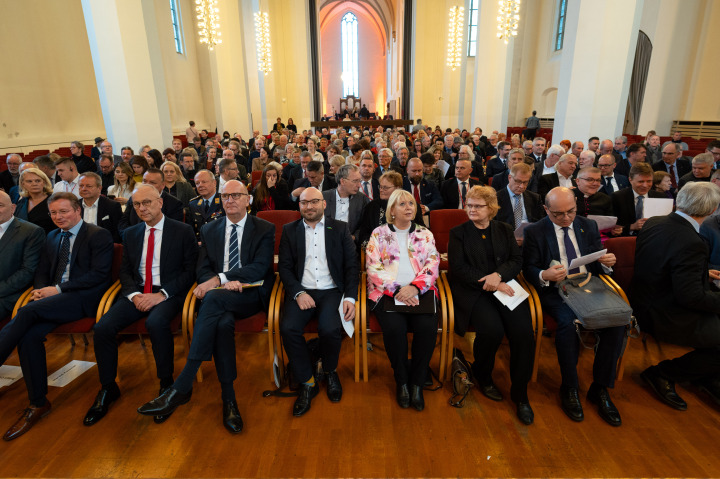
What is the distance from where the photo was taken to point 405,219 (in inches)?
100

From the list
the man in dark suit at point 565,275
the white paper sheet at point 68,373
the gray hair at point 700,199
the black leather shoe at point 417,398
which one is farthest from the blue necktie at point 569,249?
the white paper sheet at point 68,373

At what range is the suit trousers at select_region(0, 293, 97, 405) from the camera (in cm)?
228

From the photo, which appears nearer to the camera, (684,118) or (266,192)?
(266,192)

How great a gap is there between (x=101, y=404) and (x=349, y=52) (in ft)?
129

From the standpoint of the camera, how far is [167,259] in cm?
262

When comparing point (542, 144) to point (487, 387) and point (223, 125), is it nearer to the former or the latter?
point (487, 387)

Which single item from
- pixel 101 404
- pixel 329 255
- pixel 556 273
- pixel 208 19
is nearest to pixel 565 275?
pixel 556 273

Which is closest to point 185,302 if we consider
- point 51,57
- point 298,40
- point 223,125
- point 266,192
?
point 266,192

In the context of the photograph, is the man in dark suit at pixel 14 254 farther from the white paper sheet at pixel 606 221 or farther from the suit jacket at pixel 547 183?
the suit jacket at pixel 547 183

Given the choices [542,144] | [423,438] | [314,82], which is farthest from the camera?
[314,82]

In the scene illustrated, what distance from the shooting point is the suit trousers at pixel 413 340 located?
2385 mm

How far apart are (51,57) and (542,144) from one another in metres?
11.0

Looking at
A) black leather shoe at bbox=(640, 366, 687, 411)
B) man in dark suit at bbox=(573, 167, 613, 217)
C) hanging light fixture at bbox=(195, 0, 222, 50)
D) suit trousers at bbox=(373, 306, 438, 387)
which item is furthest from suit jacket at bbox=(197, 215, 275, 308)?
hanging light fixture at bbox=(195, 0, 222, 50)

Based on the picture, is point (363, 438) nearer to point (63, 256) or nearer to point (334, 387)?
point (334, 387)
